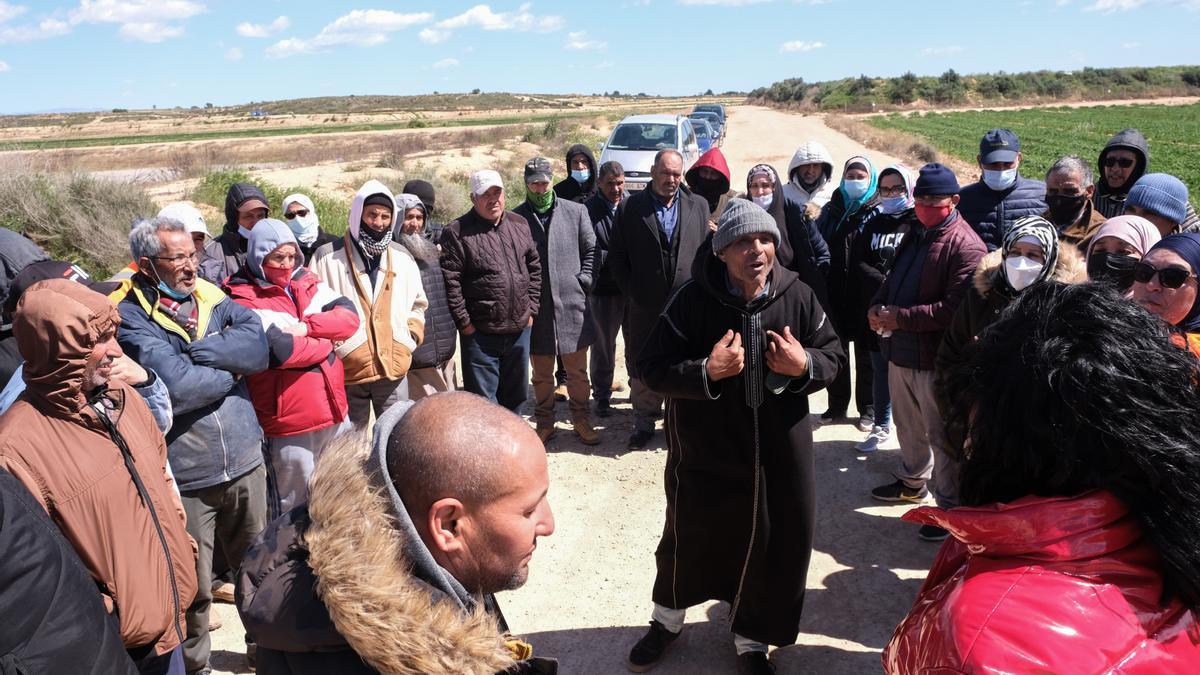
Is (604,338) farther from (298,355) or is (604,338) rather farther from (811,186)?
(298,355)

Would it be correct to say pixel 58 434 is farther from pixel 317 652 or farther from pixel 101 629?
pixel 317 652

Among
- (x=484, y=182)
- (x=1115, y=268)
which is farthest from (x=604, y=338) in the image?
(x=1115, y=268)

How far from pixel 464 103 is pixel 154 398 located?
132 metres

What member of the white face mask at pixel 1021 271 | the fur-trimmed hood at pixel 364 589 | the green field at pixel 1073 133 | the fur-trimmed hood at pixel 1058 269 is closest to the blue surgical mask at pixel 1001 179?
the fur-trimmed hood at pixel 1058 269

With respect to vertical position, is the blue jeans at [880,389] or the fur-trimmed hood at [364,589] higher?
the fur-trimmed hood at [364,589]

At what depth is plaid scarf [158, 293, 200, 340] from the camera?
336 centimetres

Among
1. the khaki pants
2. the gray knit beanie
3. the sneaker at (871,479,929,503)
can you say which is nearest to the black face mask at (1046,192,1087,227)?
the sneaker at (871,479,929,503)

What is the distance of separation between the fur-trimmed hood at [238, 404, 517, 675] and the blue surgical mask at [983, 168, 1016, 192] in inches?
201

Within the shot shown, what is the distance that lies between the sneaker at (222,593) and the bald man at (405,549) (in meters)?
3.11

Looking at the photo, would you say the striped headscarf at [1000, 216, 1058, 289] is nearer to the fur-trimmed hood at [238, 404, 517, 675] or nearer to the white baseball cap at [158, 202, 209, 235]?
the fur-trimmed hood at [238, 404, 517, 675]

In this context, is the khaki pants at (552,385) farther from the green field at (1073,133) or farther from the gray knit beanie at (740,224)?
the green field at (1073,133)

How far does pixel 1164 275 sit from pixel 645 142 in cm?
1432

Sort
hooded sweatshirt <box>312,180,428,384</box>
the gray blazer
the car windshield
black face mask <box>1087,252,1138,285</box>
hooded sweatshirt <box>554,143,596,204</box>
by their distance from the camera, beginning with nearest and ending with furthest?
black face mask <box>1087,252,1138,285</box>
hooded sweatshirt <box>312,180,428,384</box>
the gray blazer
hooded sweatshirt <box>554,143,596,204</box>
the car windshield

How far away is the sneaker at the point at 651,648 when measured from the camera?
3.58 metres
